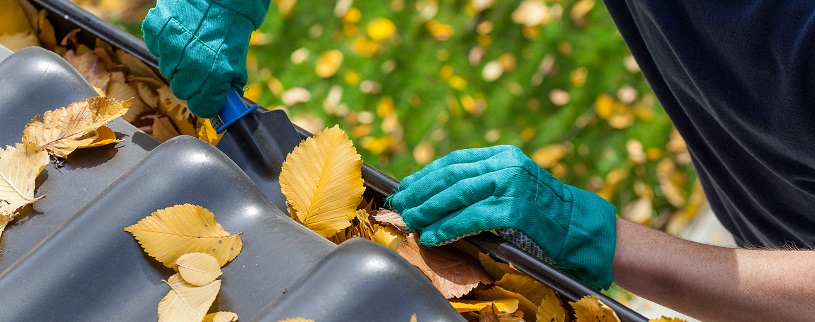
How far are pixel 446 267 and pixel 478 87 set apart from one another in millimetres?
1733

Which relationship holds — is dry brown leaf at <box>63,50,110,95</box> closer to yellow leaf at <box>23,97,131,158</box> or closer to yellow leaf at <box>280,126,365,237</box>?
yellow leaf at <box>23,97,131,158</box>

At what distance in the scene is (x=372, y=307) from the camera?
86 cm

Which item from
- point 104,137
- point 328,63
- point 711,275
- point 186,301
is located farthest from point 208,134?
point 328,63

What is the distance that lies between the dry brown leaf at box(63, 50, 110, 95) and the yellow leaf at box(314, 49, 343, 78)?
4.48 ft

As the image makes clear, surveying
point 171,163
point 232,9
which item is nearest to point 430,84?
point 232,9

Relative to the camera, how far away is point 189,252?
1.01 m

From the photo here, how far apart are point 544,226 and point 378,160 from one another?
4.95ft

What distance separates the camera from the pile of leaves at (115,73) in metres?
1.46

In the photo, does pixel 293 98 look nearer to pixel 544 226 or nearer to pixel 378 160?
pixel 378 160

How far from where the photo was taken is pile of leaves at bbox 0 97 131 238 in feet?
3.51

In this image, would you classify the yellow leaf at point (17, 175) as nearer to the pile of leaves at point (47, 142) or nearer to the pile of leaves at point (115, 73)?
the pile of leaves at point (47, 142)

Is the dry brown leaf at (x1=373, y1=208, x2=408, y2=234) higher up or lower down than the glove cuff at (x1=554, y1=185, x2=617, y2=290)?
higher up

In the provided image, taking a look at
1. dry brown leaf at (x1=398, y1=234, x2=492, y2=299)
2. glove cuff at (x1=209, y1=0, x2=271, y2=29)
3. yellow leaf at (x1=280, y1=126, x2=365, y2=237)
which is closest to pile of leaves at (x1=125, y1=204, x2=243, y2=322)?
yellow leaf at (x1=280, y1=126, x2=365, y2=237)

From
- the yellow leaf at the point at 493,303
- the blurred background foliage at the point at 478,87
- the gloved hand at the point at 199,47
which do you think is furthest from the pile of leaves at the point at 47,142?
the blurred background foliage at the point at 478,87
